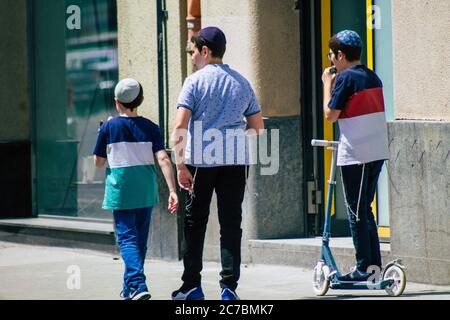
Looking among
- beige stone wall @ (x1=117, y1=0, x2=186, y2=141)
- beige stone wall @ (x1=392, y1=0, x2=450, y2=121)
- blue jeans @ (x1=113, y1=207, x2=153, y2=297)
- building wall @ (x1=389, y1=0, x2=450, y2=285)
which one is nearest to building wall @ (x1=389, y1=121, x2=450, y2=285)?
building wall @ (x1=389, y1=0, x2=450, y2=285)

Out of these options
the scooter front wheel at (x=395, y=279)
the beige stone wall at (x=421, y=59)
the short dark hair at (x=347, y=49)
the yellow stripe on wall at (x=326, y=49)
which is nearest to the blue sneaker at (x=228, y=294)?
the scooter front wheel at (x=395, y=279)

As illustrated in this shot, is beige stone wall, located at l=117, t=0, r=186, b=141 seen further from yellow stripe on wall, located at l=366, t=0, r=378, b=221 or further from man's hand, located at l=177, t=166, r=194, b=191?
man's hand, located at l=177, t=166, r=194, b=191

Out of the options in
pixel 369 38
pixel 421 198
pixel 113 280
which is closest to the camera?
pixel 421 198

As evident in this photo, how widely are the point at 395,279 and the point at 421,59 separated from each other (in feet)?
5.92

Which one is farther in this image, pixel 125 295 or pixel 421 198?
pixel 421 198

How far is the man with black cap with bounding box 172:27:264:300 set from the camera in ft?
26.8

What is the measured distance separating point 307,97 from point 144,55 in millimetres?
1824

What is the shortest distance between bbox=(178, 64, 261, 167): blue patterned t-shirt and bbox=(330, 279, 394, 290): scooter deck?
119cm

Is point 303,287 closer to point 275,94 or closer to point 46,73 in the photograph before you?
point 275,94

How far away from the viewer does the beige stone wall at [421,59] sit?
9094mm

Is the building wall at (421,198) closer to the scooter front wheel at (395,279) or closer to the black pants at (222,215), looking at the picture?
the scooter front wheel at (395,279)

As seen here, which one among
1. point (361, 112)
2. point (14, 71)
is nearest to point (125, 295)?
point (361, 112)

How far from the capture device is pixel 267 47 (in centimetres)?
1098

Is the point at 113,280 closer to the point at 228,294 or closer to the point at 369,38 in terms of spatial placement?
the point at 228,294
